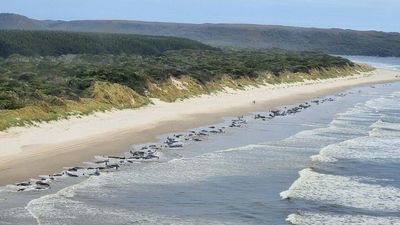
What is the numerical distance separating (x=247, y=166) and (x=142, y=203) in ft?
16.2

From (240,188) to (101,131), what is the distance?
8.14m

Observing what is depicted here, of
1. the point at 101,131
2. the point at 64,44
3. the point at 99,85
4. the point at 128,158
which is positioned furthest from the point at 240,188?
the point at 64,44

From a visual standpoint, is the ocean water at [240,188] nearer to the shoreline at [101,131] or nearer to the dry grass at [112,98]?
the shoreline at [101,131]

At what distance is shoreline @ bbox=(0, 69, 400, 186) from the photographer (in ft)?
51.3

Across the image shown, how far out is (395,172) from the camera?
665 inches

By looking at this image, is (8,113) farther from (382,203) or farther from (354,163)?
(382,203)

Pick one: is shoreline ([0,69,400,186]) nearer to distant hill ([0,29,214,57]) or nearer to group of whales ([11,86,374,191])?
group of whales ([11,86,374,191])

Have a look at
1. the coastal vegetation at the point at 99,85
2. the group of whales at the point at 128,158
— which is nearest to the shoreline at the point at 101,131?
the group of whales at the point at 128,158

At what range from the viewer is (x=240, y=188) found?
46.6 feet

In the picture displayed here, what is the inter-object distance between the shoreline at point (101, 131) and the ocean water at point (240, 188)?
4.75ft

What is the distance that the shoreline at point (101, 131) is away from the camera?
15.6 m

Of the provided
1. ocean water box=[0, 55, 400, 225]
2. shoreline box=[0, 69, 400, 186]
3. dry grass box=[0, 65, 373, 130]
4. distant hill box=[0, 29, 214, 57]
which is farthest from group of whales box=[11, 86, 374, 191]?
distant hill box=[0, 29, 214, 57]

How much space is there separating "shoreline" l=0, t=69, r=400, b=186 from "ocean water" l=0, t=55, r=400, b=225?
145cm

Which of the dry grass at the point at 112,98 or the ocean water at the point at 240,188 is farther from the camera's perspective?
the dry grass at the point at 112,98
